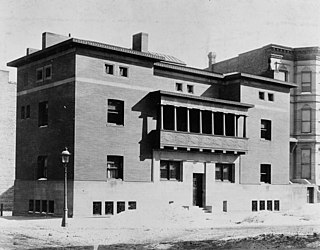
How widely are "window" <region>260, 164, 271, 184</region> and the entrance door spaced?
21.6 feet

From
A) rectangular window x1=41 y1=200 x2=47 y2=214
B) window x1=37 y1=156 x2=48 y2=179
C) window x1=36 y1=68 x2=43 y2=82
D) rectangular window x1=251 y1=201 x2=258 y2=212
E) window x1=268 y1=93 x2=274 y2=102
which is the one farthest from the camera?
window x1=268 y1=93 x2=274 y2=102

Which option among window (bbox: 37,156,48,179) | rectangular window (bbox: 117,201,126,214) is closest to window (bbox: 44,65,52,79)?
window (bbox: 37,156,48,179)

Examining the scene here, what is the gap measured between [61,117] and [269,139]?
18.0 meters

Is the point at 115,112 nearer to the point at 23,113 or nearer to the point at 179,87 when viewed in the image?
the point at 179,87

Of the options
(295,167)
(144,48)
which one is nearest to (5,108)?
(144,48)

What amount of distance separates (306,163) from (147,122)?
20821 mm

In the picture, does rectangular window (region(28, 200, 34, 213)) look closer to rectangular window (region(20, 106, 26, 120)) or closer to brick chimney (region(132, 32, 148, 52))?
rectangular window (region(20, 106, 26, 120))

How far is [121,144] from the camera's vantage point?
1377 inches

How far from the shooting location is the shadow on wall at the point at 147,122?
36031 millimetres

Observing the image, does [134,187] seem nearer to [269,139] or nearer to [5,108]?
[269,139]

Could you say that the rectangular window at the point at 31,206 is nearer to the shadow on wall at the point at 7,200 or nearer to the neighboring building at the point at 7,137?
the shadow on wall at the point at 7,200

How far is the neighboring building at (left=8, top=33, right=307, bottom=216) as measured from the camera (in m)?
33.5

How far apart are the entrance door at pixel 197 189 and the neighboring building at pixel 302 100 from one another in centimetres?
1455

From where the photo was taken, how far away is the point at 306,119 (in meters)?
51.5
